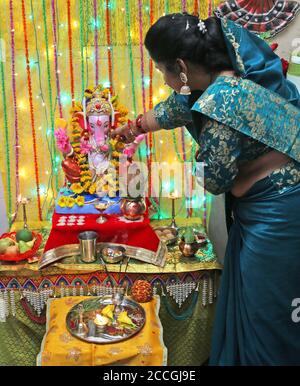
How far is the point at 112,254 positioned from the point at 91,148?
554mm

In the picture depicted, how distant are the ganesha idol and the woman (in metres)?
0.67

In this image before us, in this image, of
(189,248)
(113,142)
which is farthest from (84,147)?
(189,248)

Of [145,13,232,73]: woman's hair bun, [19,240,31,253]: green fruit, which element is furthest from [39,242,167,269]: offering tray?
[145,13,232,73]: woman's hair bun

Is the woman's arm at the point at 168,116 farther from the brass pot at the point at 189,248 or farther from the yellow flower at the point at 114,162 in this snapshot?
the brass pot at the point at 189,248

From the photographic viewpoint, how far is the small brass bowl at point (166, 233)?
2.48 m

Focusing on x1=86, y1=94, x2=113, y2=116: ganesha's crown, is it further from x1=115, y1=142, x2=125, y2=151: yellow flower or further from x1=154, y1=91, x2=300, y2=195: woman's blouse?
x1=154, y1=91, x2=300, y2=195: woman's blouse

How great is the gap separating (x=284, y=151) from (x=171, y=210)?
1322 millimetres

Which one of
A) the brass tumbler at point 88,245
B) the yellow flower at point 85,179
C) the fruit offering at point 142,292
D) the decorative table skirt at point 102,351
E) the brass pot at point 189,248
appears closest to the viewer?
the decorative table skirt at point 102,351

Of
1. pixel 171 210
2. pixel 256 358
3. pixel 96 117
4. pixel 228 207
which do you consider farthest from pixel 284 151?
pixel 171 210

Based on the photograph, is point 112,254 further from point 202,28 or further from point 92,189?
point 202,28

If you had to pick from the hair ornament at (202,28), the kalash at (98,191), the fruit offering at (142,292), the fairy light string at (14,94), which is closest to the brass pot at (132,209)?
the kalash at (98,191)
